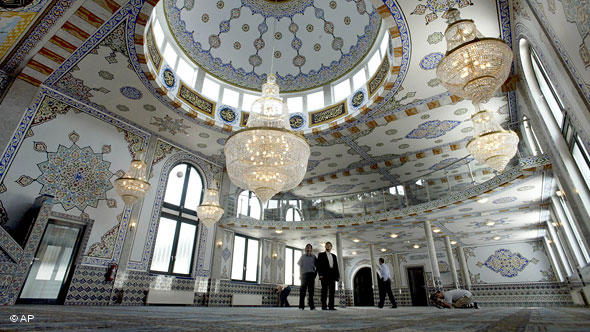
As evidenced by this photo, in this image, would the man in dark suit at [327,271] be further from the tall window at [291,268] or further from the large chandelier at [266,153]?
the tall window at [291,268]

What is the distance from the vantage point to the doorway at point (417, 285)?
44.1ft

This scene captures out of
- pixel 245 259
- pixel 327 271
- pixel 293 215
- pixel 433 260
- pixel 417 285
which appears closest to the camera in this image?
pixel 327 271

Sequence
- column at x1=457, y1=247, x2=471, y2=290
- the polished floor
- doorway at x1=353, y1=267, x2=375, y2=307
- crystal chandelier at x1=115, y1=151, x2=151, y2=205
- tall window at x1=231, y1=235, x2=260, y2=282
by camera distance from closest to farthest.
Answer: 1. the polished floor
2. crystal chandelier at x1=115, y1=151, x2=151, y2=205
3. tall window at x1=231, y1=235, x2=260, y2=282
4. column at x1=457, y1=247, x2=471, y2=290
5. doorway at x1=353, y1=267, x2=375, y2=307

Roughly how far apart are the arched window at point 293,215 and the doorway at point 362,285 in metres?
7.59

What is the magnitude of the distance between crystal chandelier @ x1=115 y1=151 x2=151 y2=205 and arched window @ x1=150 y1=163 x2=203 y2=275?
1.91 meters

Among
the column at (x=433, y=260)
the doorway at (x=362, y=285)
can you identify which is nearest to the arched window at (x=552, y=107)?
the column at (x=433, y=260)

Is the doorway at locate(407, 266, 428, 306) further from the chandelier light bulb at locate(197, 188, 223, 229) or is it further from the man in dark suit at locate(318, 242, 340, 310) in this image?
the man in dark suit at locate(318, 242, 340, 310)

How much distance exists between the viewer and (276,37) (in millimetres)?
9469

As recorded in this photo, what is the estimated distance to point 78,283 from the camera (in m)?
6.36

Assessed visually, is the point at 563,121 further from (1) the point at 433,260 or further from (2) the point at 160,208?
(2) the point at 160,208

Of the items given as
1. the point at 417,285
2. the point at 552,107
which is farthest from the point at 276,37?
A: the point at 417,285

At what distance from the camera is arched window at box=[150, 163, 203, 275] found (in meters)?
8.20

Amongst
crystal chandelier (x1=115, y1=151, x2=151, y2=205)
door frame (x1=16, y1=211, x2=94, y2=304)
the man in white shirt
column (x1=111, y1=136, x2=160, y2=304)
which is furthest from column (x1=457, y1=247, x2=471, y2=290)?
door frame (x1=16, y1=211, x2=94, y2=304)

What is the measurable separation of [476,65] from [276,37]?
23.3ft
